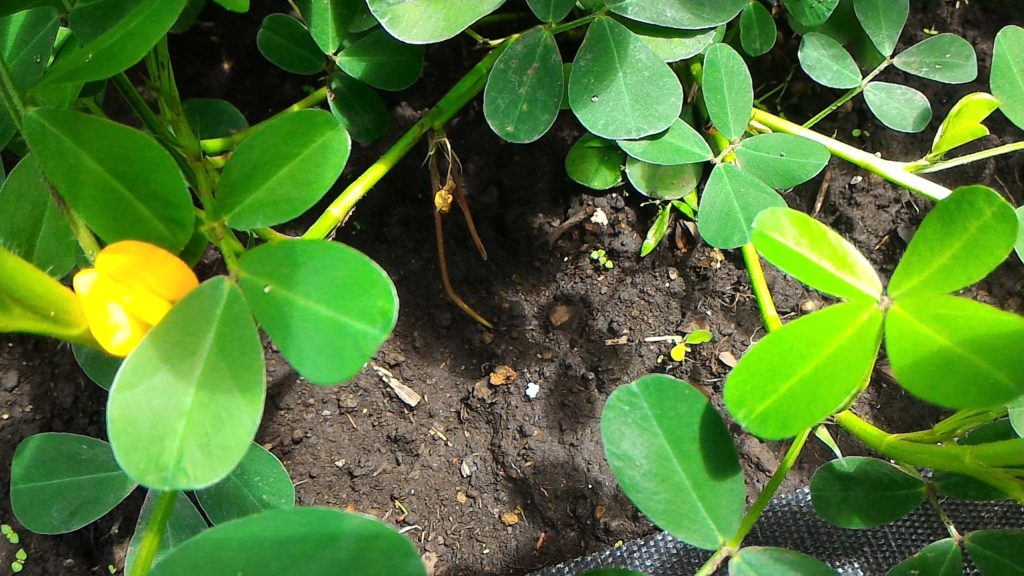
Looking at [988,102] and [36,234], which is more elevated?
[988,102]

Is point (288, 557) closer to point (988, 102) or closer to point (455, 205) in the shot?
point (455, 205)

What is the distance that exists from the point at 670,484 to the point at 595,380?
0.46 metres

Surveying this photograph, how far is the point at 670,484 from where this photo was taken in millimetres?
702

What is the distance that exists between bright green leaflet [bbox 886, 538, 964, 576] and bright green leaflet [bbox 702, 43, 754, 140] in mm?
624

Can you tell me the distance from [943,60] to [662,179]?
519 millimetres

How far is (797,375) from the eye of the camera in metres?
0.62

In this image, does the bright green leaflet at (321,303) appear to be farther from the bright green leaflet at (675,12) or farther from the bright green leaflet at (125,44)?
the bright green leaflet at (675,12)

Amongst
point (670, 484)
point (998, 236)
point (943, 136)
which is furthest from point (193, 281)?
point (943, 136)

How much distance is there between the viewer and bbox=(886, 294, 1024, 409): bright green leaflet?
1.81ft

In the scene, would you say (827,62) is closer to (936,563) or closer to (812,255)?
(812,255)

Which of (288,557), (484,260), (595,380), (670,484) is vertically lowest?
(595,380)

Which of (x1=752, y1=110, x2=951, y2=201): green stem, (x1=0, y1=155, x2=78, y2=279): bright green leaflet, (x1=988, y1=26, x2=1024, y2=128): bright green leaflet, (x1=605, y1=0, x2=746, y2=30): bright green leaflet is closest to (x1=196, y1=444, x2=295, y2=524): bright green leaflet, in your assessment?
(x1=0, y1=155, x2=78, y2=279): bright green leaflet

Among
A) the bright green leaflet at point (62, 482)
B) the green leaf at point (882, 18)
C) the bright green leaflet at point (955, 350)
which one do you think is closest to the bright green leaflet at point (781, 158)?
the green leaf at point (882, 18)

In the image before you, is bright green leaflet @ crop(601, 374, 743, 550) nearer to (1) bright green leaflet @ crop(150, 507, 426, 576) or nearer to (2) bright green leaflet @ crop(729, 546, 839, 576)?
(2) bright green leaflet @ crop(729, 546, 839, 576)
